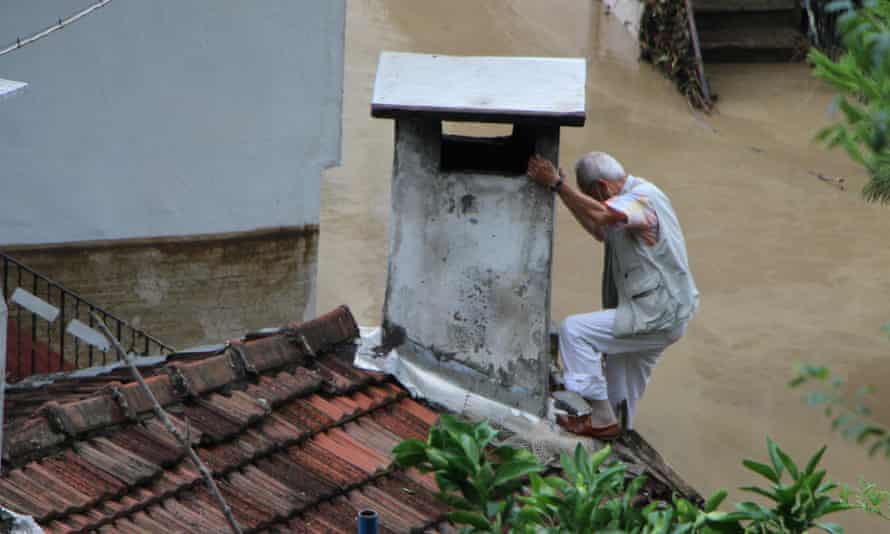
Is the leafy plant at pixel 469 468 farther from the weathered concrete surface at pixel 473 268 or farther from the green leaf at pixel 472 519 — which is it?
the weathered concrete surface at pixel 473 268

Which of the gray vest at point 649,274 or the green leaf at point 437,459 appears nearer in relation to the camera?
the green leaf at point 437,459

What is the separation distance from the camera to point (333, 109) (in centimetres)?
1015

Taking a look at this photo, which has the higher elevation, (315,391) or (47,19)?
(47,19)

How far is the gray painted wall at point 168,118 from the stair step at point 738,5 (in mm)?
11257

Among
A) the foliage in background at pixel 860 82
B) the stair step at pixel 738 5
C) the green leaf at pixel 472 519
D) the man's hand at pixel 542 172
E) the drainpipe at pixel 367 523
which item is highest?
the foliage in background at pixel 860 82

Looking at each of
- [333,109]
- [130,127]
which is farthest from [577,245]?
[130,127]

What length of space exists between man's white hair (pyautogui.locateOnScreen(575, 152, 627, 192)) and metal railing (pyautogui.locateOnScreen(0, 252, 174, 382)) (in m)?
4.08

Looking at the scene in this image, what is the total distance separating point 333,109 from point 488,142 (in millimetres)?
4407

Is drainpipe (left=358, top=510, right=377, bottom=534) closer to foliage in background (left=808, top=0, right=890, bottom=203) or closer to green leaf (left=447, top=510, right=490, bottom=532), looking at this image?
green leaf (left=447, top=510, right=490, bottom=532)

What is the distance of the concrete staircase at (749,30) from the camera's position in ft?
66.7

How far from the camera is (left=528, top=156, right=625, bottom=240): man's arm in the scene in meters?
5.53

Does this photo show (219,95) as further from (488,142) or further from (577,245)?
(577,245)

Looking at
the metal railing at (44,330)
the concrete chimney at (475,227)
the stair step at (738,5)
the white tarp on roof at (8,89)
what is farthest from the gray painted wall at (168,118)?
the stair step at (738,5)

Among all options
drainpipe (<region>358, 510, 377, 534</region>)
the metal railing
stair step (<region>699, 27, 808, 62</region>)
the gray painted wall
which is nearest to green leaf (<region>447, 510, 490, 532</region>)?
drainpipe (<region>358, 510, 377, 534</region>)
